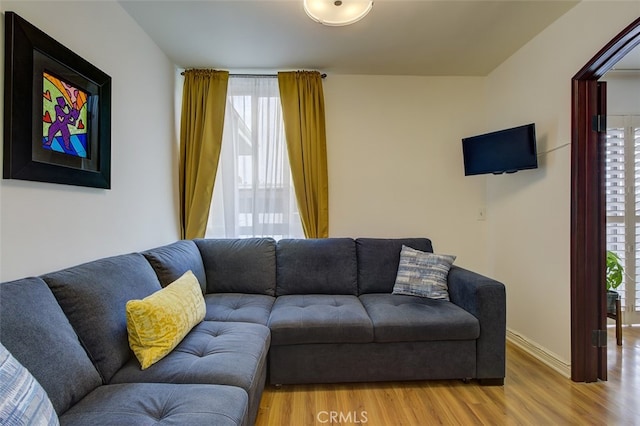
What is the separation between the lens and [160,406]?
1.16 metres

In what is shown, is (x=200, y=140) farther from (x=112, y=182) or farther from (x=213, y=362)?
(x=213, y=362)

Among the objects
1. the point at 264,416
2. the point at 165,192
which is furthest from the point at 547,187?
the point at 165,192

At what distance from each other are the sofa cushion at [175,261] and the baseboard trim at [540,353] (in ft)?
9.01

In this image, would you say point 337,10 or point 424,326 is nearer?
point 337,10

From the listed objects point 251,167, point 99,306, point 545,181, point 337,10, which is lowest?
point 99,306

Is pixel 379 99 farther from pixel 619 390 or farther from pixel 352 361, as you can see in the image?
pixel 619 390

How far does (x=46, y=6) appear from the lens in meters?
1.47

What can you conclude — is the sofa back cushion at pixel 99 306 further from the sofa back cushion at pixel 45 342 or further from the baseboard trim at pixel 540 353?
the baseboard trim at pixel 540 353

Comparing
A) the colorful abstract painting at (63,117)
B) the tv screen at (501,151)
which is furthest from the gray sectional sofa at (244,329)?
the tv screen at (501,151)

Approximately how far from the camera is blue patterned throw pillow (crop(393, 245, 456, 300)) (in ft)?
7.76

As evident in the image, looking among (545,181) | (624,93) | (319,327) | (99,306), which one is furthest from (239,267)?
(624,93)

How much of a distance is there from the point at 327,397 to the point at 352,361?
268 millimetres

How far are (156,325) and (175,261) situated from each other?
0.72 meters

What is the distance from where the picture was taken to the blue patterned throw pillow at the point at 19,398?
2.59 ft
